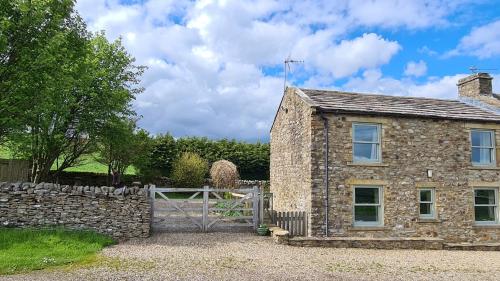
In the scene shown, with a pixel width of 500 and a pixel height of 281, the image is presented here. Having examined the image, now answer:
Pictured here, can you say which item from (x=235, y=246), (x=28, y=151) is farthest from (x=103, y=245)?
(x=28, y=151)

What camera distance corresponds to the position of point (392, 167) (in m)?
16.5

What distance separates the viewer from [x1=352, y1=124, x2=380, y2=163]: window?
16438 mm

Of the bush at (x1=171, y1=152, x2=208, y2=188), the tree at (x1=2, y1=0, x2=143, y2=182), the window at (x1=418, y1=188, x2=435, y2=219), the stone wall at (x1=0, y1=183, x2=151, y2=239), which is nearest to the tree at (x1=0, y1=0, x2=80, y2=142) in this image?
the tree at (x1=2, y1=0, x2=143, y2=182)

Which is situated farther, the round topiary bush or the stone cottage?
the round topiary bush

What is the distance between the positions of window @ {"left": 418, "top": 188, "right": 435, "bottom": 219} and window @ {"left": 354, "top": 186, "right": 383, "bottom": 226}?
6.13 feet

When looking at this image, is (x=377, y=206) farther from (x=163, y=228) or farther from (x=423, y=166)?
(x=163, y=228)

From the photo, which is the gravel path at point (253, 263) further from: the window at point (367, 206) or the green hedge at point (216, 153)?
the green hedge at point (216, 153)

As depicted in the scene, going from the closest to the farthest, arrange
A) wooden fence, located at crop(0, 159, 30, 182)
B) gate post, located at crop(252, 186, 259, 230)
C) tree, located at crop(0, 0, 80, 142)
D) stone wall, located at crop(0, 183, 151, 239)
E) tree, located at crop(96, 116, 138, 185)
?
stone wall, located at crop(0, 183, 151, 239) → tree, located at crop(0, 0, 80, 142) → gate post, located at crop(252, 186, 259, 230) → wooden fence, located at crop(0, 159, 30, 182) → tree, located at crop(96, 116, 138, 185)

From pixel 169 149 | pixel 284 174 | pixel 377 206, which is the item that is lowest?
pixel 377 206

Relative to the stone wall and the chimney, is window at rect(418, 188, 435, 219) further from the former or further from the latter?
the stone wall

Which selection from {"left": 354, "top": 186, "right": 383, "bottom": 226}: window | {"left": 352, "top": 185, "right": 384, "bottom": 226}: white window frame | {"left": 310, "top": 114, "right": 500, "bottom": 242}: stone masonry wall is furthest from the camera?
{"left": 354, "top": 186, "right": 383, "bottom": 226}: window

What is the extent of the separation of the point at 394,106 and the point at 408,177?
10.2 ft

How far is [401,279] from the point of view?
31.7 feet

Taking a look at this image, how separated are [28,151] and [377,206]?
50.0ft
